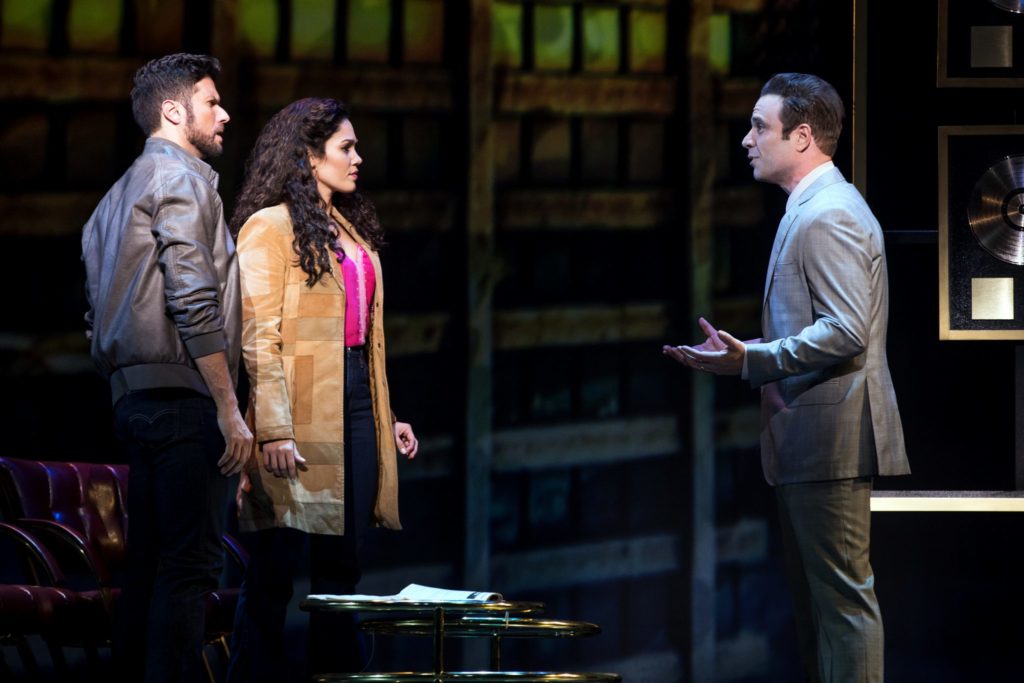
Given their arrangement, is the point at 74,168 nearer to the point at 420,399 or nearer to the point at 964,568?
the point at 420,399

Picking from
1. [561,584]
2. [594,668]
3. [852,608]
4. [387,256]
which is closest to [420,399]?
[387,256]

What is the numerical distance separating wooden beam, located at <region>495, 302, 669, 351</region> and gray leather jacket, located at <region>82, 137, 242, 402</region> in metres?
1.63

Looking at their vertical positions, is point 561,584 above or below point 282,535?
below

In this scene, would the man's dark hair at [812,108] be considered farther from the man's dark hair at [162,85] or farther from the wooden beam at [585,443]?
the wooden beam at [585,443]

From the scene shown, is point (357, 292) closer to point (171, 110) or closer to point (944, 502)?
point (171, 110)

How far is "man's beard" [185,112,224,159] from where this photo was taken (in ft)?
11.0

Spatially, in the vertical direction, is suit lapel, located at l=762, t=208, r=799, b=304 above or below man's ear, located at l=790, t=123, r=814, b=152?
below

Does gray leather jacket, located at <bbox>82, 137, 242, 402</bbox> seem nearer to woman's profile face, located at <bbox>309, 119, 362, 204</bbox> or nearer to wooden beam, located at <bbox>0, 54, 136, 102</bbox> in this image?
woman's profile face, located at <bbox>309, 119, 362, 204</bbox>

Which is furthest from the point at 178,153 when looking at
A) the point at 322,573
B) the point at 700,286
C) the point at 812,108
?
the point at 700,286

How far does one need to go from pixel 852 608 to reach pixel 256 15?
8.10ft

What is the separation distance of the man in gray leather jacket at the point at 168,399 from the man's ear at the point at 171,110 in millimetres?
108

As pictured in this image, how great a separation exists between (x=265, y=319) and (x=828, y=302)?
4.33 feet

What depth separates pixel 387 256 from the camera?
4664mm

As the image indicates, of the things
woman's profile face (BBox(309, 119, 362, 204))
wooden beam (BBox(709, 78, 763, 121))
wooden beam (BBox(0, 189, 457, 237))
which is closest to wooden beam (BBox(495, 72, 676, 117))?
wooden beam (BBox(709, 78, 763, 121))
